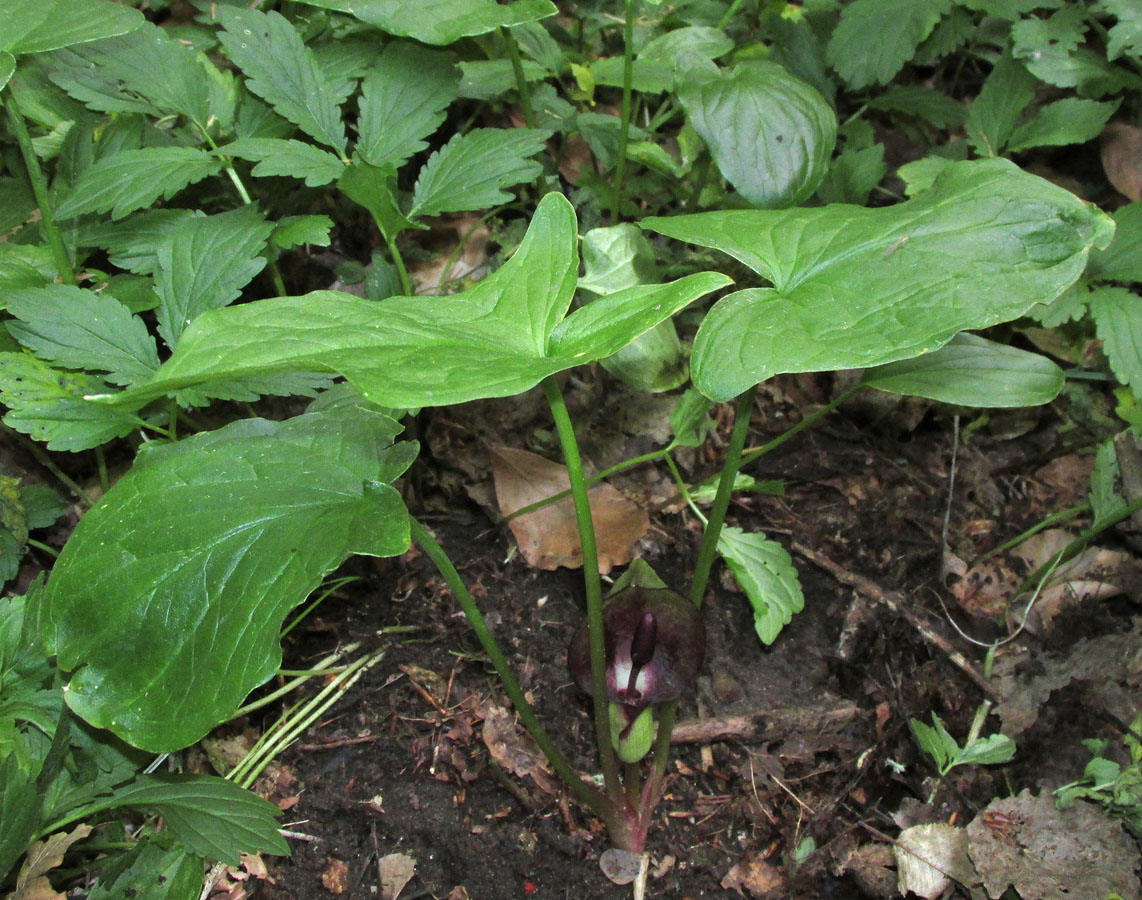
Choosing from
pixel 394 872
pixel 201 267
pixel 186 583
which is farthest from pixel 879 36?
pixel 394 872

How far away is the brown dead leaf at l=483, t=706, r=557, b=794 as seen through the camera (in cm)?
138

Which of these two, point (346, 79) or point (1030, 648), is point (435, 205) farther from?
point (1030, 648)

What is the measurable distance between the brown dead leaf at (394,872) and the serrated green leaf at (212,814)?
21 cm

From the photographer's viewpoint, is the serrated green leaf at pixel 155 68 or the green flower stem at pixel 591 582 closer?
the green flower stem at pixel 591 582

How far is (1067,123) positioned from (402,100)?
1.44 meters

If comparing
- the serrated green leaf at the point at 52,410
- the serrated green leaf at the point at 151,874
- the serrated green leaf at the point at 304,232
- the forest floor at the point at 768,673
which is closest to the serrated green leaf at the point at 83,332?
the serrated green leaf at the point at 52,410

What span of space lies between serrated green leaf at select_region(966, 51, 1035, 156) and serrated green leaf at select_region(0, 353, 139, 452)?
1.82 metres

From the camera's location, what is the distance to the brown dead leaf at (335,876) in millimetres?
1256

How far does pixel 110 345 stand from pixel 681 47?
1339 millimetres

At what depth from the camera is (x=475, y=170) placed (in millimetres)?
1501

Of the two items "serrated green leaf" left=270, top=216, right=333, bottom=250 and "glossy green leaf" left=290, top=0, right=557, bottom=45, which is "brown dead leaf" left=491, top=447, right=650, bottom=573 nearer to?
"serrated green leaf" left=270, top=216, right=333, bottom=250

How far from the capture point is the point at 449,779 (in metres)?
1.38

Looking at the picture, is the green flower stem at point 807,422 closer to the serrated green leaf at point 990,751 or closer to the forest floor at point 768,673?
the forest floor at point 768,673

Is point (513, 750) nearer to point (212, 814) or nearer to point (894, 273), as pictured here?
point (212, 814)
